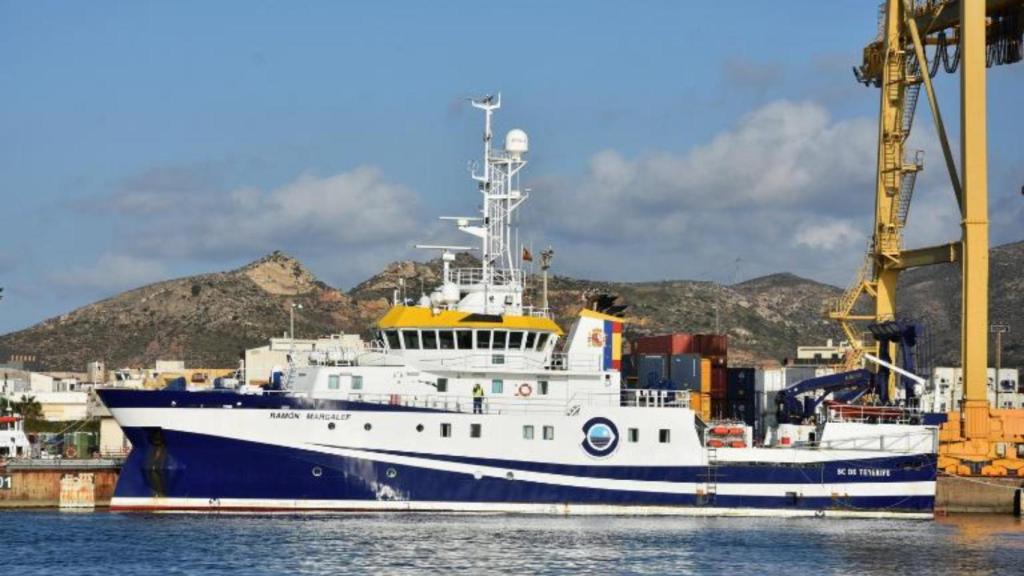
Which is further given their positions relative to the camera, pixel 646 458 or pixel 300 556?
pixel 646 458

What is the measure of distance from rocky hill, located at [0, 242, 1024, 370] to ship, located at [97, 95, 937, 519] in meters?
50.6

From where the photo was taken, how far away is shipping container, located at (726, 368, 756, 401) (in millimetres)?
53031

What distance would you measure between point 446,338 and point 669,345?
13226 mm

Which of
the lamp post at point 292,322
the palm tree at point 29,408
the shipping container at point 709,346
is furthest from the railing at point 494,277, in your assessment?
the palm tree at point 29,408

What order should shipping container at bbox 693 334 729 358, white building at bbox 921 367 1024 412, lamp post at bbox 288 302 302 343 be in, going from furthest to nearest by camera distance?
1. lamp post at bbox 288 302 302 343
2. shipping container at bbox 693 334 729 358
3. white building at bbox 921 367 1024 412

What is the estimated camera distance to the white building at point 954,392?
49438 mm

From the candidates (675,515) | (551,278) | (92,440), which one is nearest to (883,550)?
(675,515)

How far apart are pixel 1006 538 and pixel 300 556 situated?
59.7 feet

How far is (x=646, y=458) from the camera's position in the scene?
133 feet

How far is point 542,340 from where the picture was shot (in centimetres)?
4178

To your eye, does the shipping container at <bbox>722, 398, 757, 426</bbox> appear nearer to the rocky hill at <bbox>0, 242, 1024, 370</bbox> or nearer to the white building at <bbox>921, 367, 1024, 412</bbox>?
the white building at <bbox>921, 367, 1024, 412</bbox>

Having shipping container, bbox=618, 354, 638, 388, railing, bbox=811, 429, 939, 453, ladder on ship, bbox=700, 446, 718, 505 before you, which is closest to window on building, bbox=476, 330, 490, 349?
ladder on ship, bbox=700, 446, 718, 505

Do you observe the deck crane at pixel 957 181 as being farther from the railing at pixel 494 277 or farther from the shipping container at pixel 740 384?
the railing at pixel 494 277

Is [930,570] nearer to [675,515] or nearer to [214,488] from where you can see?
[675,515]
